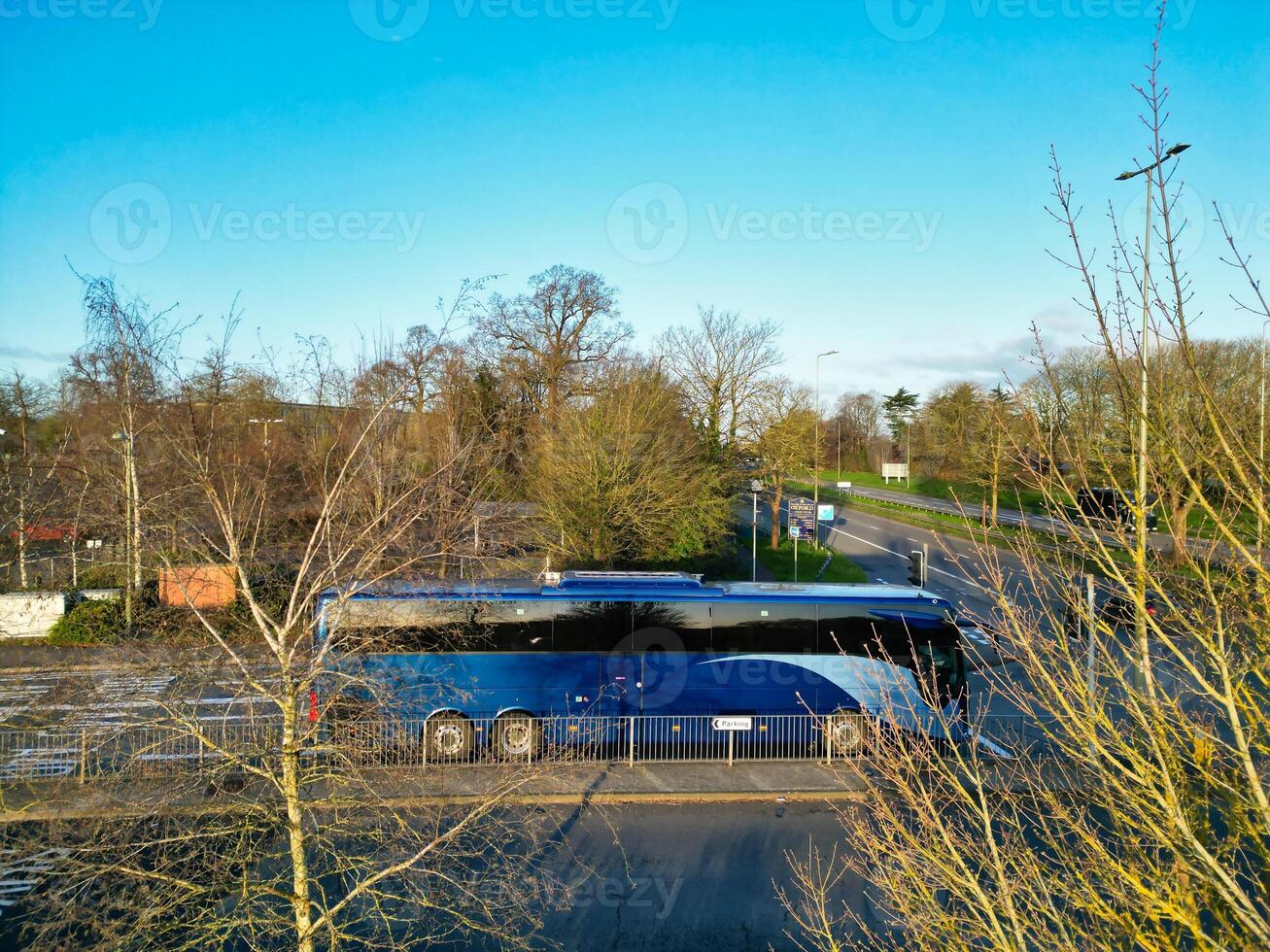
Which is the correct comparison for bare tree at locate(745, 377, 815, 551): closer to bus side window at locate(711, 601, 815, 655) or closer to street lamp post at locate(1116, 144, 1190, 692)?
bus side window at locate(711, 601, 815, 655)

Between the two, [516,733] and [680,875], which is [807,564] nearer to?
[516,733]

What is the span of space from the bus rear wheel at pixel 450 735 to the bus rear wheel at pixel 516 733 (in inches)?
20.9

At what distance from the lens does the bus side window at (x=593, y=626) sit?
12.6 metres

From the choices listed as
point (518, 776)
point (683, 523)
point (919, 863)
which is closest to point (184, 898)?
point (518, 776)

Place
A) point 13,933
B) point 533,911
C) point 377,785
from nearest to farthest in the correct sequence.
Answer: point 377,785, point 13,933, point 533,911

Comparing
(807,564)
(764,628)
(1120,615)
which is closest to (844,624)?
(764,628)

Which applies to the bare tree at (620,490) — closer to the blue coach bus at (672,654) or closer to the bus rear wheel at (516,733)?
the blue coach bus at (672,654)

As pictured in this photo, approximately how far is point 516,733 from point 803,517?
55.1ft

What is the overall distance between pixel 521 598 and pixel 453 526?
603 cm

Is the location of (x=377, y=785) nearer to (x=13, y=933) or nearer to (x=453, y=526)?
(x=453, y=526)

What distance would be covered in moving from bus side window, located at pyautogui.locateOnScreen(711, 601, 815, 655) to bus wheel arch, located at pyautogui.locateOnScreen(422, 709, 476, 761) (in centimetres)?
413

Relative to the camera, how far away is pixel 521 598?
12.5m

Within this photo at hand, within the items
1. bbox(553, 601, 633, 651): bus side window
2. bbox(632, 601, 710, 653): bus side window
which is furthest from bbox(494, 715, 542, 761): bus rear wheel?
bbox(632, 601, 710, 653): bus side window

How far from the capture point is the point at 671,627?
12781 millimetres
